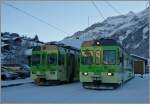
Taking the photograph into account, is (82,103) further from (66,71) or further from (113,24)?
(113,24)

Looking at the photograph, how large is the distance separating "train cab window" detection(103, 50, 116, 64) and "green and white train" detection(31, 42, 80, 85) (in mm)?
4749

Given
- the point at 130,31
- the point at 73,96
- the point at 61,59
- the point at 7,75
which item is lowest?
the point at 73,96

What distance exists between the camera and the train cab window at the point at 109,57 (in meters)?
25.3

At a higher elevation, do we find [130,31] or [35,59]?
[130,31]

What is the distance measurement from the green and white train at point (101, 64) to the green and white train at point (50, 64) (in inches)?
144

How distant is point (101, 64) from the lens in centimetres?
2536

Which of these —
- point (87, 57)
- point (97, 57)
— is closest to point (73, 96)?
point (97, 57)

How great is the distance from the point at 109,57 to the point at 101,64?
621 millimetres

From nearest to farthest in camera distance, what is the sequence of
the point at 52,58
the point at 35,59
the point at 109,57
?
the point at 109,57 → the point at 52,58 → the point at 35,59

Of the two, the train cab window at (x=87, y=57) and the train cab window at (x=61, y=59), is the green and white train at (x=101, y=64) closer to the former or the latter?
the train cab window at (x=87, y=57)

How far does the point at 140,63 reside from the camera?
2515 inches

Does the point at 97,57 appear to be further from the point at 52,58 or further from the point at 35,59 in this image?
the point at 35,59

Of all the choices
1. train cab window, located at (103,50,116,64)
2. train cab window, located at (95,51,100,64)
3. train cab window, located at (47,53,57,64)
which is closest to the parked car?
train cab window, located at (47,53,57,64)

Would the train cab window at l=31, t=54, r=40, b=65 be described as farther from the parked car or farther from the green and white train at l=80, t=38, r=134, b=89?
the parked car
